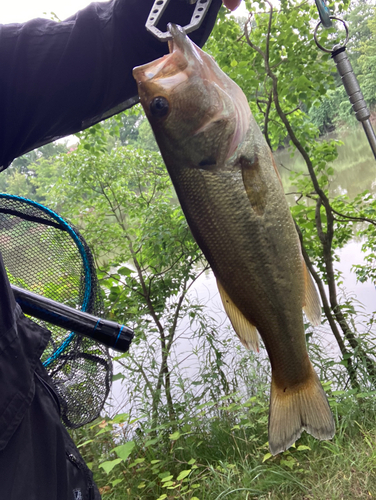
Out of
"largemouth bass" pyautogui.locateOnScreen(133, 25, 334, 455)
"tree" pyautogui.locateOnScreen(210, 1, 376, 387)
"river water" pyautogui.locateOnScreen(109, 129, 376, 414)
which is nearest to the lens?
"largemouth bass" pyautogui.locateOnScreen(133, 25, 334, 455)

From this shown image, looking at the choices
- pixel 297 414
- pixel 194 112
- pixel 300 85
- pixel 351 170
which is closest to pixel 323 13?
pixel 194 112

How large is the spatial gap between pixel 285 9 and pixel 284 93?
71 centimetres

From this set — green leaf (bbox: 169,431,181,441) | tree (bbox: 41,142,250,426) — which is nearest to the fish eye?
tree (bbox: 41,142,250,426)

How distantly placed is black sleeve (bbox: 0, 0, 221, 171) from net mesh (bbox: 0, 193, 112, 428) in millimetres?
537

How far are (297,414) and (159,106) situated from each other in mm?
961

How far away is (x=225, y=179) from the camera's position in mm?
1050

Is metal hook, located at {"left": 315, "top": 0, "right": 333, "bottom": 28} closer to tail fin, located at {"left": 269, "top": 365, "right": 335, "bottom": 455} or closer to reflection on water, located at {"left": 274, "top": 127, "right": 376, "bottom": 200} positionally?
tail fin, located at {"left": 269, "top": 365, "right": 335, "bottom": 455}

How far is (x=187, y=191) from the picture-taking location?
104 cm

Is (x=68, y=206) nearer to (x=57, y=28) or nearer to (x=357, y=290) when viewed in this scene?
(x=57, y=28)

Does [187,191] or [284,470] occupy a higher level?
[187,191]

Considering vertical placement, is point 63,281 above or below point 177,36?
below

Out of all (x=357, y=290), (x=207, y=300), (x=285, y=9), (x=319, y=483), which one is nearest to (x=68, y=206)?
(x=207, y=300)

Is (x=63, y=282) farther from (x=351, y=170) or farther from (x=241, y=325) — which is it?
(x=351, y=170)

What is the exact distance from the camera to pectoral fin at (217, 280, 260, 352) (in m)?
1.10
